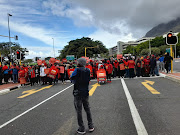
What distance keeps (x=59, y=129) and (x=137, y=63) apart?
11765 millimetres

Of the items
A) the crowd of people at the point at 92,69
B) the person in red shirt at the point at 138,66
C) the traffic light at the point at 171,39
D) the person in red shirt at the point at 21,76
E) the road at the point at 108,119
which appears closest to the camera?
the road at the point at 108,119

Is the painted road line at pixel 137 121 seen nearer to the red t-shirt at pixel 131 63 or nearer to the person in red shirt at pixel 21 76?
the red t-shirt at pixel 131 63

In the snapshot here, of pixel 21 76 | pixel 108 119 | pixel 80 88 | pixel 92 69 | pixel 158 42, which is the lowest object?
pixel 108 119

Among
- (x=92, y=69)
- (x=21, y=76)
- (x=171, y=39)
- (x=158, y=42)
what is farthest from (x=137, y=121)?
(x=158, y=42)

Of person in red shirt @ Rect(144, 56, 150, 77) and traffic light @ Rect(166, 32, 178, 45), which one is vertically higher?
traffic light @ Rect(166, 32, 178, 45)

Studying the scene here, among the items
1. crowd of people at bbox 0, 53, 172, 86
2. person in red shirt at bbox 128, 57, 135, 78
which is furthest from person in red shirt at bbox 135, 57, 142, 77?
person in red shirt at bbox 128, 57, 135, 78

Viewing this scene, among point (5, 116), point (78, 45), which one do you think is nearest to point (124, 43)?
point (78, 45)

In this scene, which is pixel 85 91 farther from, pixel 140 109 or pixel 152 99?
pixel 152 99

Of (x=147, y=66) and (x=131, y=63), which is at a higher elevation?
(x=131, y=63)

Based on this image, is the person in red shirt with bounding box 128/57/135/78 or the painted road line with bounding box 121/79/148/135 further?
the person in red shirt with bounding box 128/57/135/78

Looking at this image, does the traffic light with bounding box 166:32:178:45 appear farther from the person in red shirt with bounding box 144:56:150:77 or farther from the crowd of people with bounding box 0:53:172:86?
the person in red shirt with bounding box 144:56:150:77

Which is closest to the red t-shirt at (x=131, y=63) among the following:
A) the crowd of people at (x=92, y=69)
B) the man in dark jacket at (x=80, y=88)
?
the crowd of people at (x=92, y=69)

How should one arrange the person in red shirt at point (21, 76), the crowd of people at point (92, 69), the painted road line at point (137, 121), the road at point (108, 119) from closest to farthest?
the painted road line at point (137, 121), the road at point (108, 119), the crowd of people at point (92, 69), the person in red shirt at point (21, 76)

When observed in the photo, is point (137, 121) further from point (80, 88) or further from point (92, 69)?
point (92, 69)
